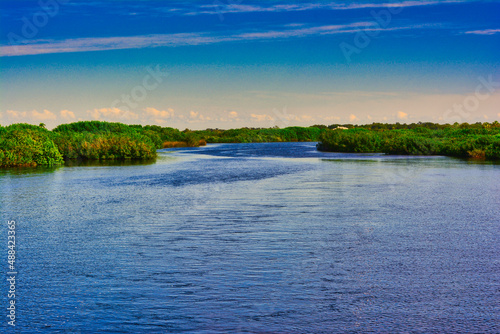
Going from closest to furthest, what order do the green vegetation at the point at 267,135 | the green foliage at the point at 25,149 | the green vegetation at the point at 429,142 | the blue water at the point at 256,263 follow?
the blue water at the point at 256,263, the green foliage at the point at 25,149, the green vegetation at the point at 429,142, the green vegetation at the point at 267,135

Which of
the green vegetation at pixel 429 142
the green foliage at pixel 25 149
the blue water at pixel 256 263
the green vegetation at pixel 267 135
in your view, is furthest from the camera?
the green vegetation at pixel 267 135

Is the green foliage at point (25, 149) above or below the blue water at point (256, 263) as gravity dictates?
above

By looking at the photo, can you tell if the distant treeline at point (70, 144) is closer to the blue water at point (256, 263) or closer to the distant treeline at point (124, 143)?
the distant treeline at point (124, 143)

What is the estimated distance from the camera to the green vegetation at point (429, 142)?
51.7 meters

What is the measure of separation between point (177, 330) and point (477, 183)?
2294 cm

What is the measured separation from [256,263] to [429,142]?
54049mm

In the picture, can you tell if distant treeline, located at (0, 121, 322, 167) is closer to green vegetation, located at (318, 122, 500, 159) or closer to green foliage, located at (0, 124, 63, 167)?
green foliage, located at (0, 124, 63, 167)

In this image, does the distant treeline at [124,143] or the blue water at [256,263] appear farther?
the distant treeline at [124,143]

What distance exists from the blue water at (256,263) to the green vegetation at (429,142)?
3352cm

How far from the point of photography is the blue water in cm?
731

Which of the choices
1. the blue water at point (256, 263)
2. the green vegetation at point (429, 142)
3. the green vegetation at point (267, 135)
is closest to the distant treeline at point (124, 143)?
the green vegetation at point (429, 142)

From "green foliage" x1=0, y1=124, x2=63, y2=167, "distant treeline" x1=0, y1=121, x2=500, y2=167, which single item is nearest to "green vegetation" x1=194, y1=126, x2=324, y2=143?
"distant treeline" x1=0, y1=121, x2=500, y2=167

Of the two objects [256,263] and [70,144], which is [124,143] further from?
[256,263]

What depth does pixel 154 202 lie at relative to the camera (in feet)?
66.1
